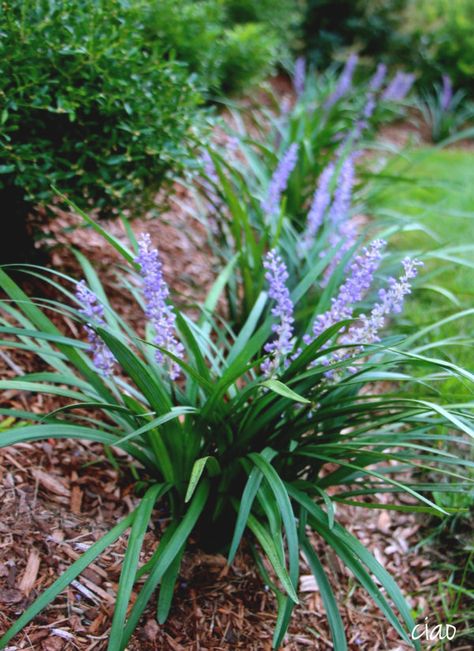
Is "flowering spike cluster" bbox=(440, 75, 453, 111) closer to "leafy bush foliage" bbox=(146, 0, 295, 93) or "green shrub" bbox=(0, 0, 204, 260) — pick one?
"leafy bush foliage" bbox=(146, 0, 295, 93)

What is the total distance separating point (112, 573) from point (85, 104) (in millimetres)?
1650

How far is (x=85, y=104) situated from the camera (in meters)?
2.28

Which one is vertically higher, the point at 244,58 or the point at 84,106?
the point at 244,58

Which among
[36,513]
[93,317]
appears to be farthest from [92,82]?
[36,513]

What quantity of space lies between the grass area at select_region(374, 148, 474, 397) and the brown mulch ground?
95 cm

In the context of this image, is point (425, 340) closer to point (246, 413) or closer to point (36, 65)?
point (246, 413)

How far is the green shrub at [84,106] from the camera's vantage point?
2176 millimetres

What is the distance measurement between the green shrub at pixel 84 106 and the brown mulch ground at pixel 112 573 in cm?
73

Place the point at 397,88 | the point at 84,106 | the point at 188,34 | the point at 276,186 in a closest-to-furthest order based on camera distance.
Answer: the point at 84,106, the point at 276,186, the point at 188,34, the point at 397,88

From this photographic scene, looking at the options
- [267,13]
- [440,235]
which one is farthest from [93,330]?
[267,13]

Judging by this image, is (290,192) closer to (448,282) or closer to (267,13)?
(448,282)

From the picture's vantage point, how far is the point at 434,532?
2346 mm

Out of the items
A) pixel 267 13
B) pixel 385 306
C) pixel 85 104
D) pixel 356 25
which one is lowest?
pixel 385 306

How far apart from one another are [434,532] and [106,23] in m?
2.38
